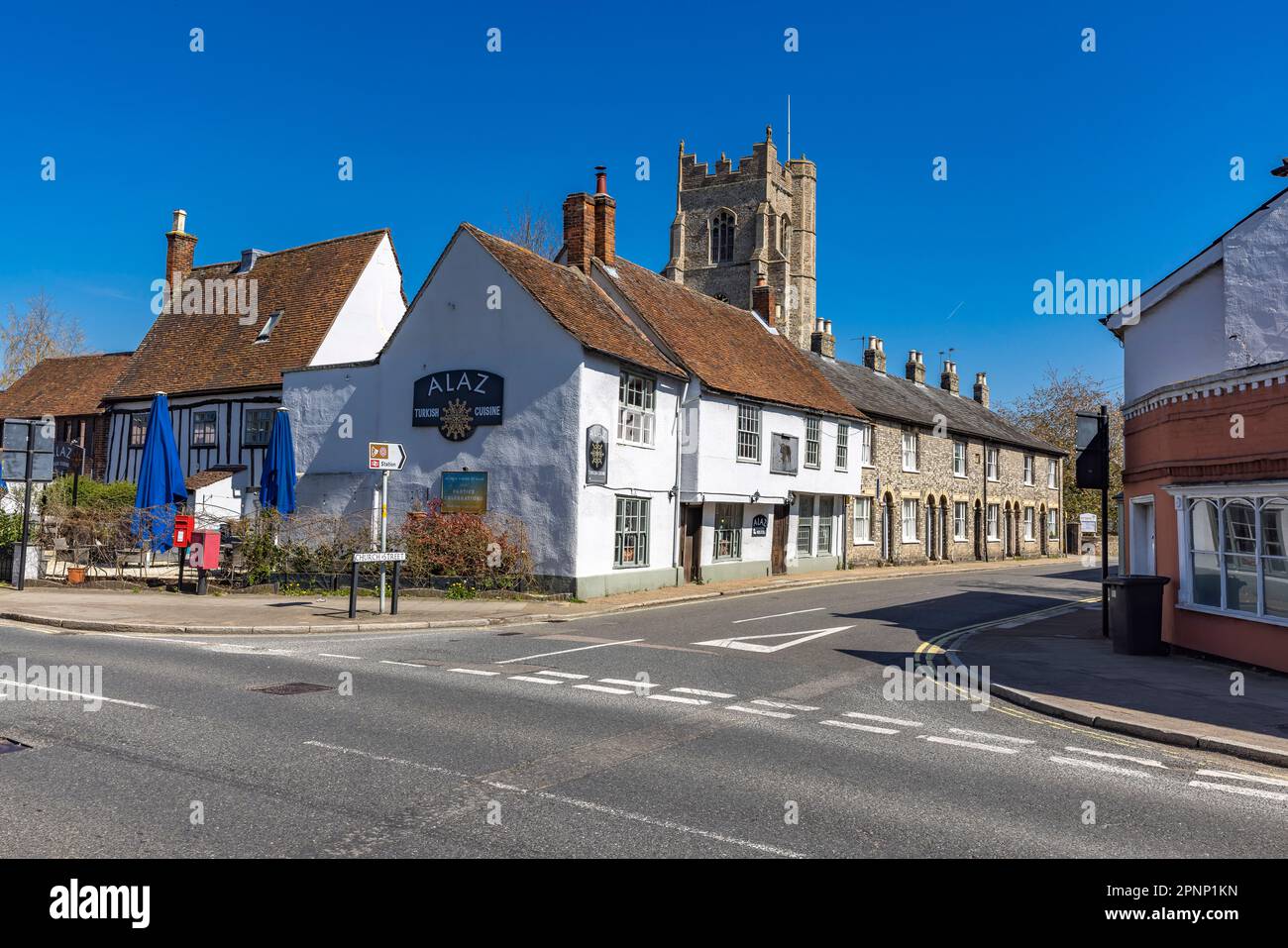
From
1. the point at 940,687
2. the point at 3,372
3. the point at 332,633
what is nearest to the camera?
the point at 940,687

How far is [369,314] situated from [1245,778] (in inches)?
1189

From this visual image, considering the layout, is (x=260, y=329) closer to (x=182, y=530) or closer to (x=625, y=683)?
(x=182, y=530)

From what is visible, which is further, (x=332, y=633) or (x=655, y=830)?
(x=332, y=633)

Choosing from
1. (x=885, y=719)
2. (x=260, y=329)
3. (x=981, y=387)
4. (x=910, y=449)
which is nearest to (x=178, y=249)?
(x=260, y=329)

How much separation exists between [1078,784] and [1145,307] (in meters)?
13.7

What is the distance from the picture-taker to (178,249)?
122 feet

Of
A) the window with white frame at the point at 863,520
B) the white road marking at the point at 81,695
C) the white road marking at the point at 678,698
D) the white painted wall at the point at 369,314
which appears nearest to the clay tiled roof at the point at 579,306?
the white painted wall at the point at 369,314

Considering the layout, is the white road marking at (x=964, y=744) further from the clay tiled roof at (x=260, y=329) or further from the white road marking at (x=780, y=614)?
the clay tiled roof at (x=260, y=329)

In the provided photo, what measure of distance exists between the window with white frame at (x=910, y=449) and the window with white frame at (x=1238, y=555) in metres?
25.4

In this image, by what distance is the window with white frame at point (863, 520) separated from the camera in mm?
35844

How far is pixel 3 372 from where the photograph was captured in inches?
2235
